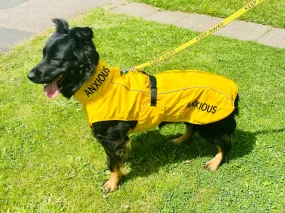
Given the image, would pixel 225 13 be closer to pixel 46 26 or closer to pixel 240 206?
pixel 46 26

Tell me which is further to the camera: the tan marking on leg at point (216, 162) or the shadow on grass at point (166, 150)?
the shadow on grass at point (166, 150)

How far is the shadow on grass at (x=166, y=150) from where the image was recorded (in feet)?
15.0

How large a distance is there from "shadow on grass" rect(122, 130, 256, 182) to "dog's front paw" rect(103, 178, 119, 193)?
0.77 ft

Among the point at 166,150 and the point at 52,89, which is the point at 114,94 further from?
the point at 166,150

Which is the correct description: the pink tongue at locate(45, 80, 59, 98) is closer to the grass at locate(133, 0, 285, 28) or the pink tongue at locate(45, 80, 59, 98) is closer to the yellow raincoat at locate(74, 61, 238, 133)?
the yellow raincoat at locate(74, 61, 238, 133)

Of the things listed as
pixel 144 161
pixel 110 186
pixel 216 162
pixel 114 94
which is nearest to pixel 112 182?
pixel 110 186

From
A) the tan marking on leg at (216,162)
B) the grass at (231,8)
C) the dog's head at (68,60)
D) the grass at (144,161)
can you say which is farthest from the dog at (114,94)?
the grass at (231,8)

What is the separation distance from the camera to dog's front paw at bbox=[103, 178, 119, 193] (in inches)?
164

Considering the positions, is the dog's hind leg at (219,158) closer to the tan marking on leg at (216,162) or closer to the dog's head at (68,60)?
the tan marking on leg at (216,162)

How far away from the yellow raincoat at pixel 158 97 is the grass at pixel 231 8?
17.6 feet

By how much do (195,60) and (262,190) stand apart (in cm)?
350

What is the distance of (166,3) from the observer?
31.5 ft

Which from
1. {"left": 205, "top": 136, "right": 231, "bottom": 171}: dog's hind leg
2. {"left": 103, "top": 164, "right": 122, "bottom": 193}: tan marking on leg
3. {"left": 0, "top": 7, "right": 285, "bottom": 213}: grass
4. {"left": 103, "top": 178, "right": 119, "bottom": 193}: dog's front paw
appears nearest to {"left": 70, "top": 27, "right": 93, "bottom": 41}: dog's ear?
{"left": 103, "top": 164, "right": 122, "bottom": 193}: tan marking on leg

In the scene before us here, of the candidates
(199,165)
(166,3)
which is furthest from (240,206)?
(166,3)
